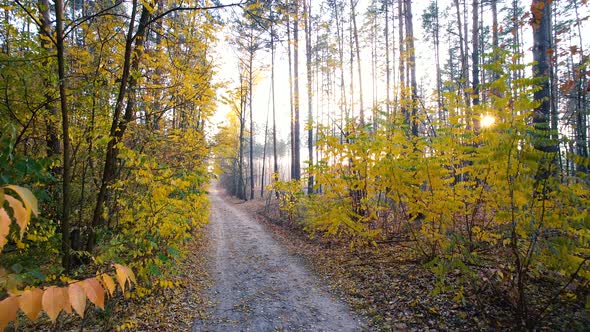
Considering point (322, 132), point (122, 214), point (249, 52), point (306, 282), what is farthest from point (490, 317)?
point (249, 52)

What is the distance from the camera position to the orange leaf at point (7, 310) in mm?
931

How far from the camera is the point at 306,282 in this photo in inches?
238

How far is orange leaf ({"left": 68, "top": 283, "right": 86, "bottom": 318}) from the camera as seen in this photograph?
971 mm

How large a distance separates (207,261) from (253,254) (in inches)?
50.2

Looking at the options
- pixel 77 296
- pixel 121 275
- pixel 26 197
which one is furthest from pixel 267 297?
pixel 26 197

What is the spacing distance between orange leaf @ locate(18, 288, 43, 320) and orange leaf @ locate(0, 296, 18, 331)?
0.08ft

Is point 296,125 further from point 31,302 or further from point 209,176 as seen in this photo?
point 31,302

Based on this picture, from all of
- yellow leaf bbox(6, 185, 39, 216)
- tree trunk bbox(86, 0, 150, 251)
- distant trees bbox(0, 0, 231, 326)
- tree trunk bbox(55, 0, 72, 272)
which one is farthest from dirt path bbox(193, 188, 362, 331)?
yellow leaf bbox(6, 185, 39, 216)

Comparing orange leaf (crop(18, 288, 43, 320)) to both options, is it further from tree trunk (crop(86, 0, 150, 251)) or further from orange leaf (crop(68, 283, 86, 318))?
tree trunk (crop(86, 0, 150, 251))

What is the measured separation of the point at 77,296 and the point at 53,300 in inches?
2.8

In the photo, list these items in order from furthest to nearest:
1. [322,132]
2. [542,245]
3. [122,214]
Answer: [322,132] → [122,214] → [542,245]

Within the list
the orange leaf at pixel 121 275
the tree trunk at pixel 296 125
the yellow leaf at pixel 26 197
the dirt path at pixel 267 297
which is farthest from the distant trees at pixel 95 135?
the tree trunk at pixel 296 125

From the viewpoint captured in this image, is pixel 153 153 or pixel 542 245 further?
pixel 153 153

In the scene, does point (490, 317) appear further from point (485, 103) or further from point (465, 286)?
point (485, 103)
